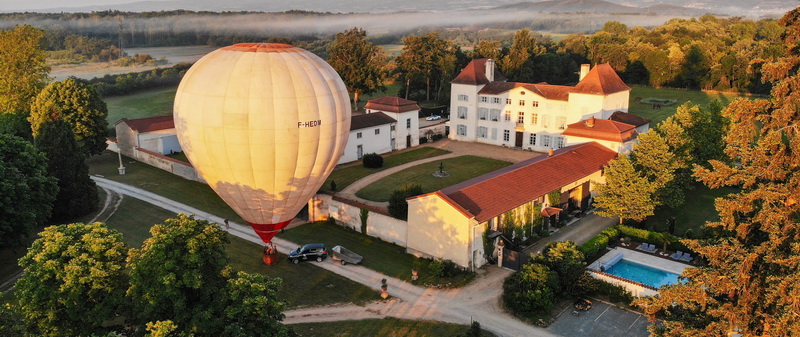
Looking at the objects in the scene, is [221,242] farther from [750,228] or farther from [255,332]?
[750,228]

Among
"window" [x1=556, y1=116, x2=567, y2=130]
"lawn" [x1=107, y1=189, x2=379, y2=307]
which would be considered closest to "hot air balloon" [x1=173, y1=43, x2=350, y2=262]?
"lawn" [x1=107, y1=189, x2=379, y2=307]

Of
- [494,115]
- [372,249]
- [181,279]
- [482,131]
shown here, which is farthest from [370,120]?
[181,279]

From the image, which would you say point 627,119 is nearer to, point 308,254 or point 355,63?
point 308,254

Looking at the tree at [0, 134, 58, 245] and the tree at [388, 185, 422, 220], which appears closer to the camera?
the tree at [0, 134, 58, 245]

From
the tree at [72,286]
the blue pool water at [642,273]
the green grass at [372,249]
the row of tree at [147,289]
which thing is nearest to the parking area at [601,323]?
the blue pool water at [642,273]

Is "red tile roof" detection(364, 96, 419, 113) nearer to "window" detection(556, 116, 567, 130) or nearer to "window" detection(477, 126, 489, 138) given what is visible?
"window" detection(477, 126, 489, 138)

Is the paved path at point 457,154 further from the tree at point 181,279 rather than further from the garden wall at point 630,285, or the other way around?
the tree at point 181,279
